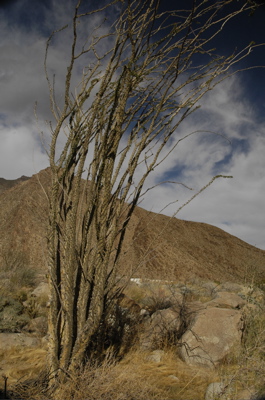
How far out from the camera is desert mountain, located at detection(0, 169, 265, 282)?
7.86m

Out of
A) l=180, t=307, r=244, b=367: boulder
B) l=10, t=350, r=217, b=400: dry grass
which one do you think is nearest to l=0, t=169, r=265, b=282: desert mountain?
l=180, t=307, r=244, b=367: boulder

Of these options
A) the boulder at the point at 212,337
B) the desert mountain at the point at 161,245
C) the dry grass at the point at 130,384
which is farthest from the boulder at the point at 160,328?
the desert mountain at the point at 161,245

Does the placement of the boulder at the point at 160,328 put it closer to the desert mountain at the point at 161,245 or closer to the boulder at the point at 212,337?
the boulder at the point at 212,337

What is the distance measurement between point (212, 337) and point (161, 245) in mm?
5105

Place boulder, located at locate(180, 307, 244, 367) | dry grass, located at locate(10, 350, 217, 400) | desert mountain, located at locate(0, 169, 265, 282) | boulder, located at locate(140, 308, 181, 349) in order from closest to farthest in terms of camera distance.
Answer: dry grass, located at locate(10, 350, 217, 400), boulder, located at locate(180, 307, 244, 367), boulder, located at locate(140, 308, 181, 349), desert mountain, located at locate(0, 169, 265, 282)

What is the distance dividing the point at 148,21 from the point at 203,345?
3351 millimetres

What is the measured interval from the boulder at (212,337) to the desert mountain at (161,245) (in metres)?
3.17

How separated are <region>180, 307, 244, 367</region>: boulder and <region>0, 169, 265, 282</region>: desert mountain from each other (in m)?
3.17

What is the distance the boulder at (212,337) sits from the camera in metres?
3.27

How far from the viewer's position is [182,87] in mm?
2447

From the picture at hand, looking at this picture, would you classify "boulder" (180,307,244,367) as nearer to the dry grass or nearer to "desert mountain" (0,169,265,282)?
the dry grass

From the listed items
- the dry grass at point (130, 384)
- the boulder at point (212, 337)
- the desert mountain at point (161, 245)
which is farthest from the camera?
the desert mountain at point (161, 245)

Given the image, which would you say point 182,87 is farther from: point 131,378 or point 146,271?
point 146,271

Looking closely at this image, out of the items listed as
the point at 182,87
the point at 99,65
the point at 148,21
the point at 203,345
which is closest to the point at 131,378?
the point at 203,345
